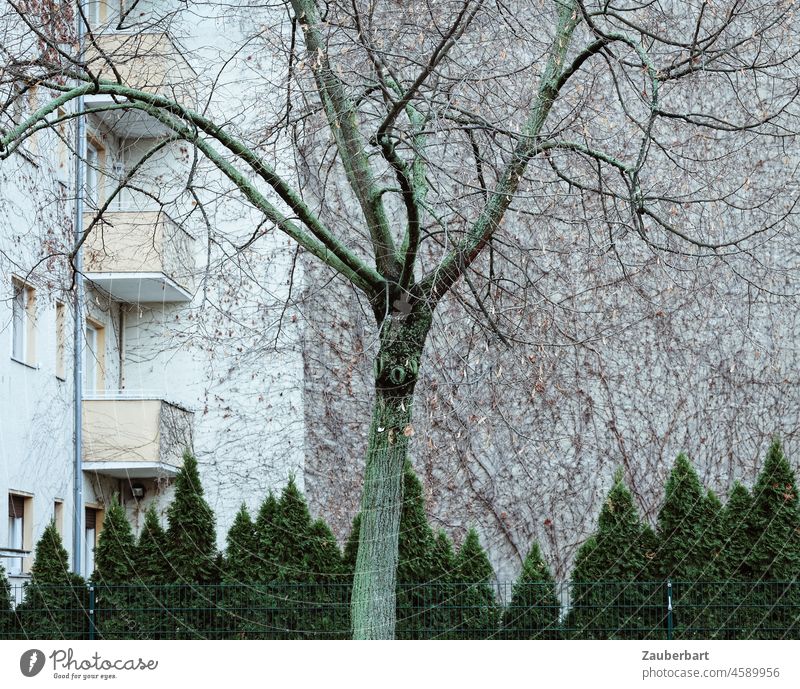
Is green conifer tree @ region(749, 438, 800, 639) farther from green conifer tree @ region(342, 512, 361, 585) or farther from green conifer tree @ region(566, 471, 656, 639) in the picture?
green conifer tree @ region(342, 512, 361, 585)

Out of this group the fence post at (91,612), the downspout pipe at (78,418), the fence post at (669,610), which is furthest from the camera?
the downspout pipe at (78,418)

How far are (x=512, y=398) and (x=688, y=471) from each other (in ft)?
10.3

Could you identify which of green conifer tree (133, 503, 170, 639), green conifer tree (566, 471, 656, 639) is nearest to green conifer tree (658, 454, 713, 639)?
green conifer tree (566, 471, 656, 639)

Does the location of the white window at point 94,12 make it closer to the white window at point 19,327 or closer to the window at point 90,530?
the white window at point 19,327

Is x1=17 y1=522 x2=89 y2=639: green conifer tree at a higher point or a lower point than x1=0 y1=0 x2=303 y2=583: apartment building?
lower

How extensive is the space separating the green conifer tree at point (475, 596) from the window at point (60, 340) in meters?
5.20

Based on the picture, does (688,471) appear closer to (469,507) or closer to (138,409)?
(469,507)

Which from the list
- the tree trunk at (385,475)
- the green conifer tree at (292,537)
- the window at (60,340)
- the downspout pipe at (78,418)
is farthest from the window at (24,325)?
the tree trunk at (385,475)

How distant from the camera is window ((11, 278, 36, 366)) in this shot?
1286cm

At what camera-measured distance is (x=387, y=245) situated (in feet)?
29.1

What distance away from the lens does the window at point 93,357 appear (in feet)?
49.5

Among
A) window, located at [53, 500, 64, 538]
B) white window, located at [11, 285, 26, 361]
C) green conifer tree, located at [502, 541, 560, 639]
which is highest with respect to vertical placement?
white window, located at [11, 285, 26, 361]

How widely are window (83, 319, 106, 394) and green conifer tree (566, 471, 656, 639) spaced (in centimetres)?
658
